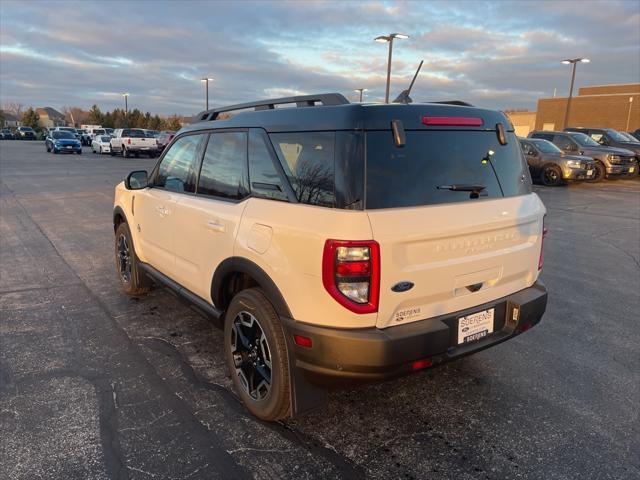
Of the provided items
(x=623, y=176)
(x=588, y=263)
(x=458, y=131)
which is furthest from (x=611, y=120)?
(x=458, y=131)

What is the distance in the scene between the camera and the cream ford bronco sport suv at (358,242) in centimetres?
236

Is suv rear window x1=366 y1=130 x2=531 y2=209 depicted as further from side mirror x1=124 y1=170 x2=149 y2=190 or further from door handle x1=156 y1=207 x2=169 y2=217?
side mirror x1=124 y1=170 x2=149 y2=190

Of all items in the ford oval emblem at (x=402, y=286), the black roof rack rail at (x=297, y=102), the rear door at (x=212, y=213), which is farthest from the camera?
the rear door at (x=212, y=213)

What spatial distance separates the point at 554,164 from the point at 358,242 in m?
16.8

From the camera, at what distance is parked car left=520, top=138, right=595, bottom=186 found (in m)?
16.3

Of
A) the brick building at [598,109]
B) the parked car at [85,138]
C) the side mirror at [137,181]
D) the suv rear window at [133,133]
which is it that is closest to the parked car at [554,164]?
the side mirror at [137,181]

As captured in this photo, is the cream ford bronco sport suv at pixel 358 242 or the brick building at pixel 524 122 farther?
the brick building at pixel 524 122

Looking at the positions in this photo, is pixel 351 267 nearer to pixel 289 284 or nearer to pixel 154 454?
pixel 289 284

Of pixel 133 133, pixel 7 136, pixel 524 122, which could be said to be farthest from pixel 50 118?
pixel 524 122

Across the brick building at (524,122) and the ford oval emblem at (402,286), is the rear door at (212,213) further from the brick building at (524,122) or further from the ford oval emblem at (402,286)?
the brick building at (524,122)

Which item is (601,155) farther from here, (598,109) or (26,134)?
(26,134)

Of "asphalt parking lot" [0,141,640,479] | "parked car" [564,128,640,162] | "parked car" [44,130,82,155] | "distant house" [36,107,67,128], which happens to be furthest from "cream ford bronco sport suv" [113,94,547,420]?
"distant house" [36,107,67,128]

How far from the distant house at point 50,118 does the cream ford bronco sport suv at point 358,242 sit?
132295 millimetres

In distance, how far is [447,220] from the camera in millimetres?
2572
